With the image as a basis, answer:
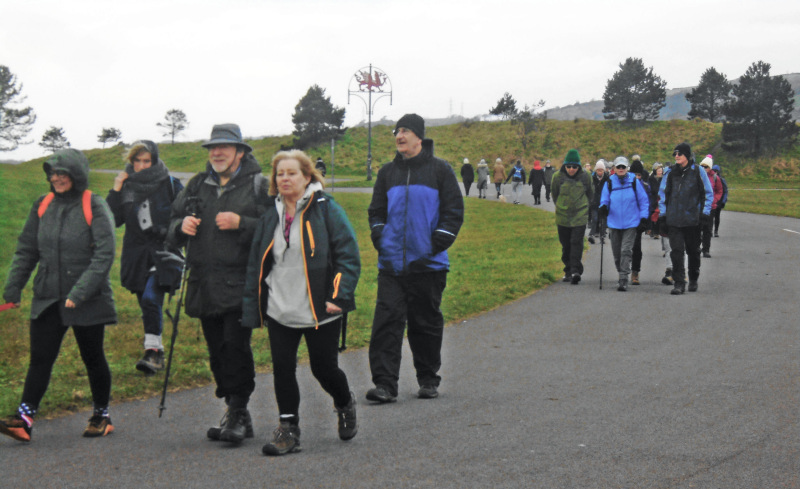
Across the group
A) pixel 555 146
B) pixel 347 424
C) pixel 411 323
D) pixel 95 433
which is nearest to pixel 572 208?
pixel 411 323

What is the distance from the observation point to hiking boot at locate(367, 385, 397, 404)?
662 cm

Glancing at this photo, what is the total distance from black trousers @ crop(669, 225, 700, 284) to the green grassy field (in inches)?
82.5

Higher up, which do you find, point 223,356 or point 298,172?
point 298,172

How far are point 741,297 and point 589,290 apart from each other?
211cm

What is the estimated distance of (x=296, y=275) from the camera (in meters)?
5.33

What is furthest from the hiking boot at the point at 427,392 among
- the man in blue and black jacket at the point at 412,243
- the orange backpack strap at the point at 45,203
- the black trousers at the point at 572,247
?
the black trousers at the point at 572,247

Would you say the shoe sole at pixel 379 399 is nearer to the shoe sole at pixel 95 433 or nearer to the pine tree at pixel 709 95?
the shoe sole at pixel 95 433

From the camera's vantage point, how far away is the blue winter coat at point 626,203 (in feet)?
43.9

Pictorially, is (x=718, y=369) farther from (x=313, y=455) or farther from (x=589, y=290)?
(x=589, y=290)

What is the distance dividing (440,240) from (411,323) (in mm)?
737

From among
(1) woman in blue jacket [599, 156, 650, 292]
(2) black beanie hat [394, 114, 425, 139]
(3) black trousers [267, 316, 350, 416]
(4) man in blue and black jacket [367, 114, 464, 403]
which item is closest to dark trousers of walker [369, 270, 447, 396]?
(4) man in blue and black jacket [367, 114, 464, 403]

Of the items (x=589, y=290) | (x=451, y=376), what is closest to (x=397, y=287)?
(x=451, y=376)

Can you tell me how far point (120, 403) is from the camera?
675 centimetres

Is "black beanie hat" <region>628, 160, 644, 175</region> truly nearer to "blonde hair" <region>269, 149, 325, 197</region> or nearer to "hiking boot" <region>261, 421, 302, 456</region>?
"blonde hair" <region>269, 149, 325, 197</region>
